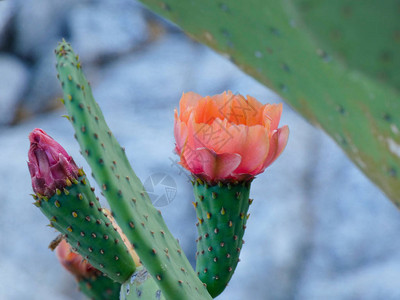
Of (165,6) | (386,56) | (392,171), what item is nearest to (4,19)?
(165,6)

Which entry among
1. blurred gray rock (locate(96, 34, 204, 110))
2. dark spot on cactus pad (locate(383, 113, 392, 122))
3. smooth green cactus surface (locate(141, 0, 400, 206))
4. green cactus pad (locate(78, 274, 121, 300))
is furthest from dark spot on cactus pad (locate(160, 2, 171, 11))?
blurred gray rock (locate(96, 34, 204, 110))

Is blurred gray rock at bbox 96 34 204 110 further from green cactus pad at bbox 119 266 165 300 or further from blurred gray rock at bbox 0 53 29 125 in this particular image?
green cactus pad at bbox 119 266 165 300

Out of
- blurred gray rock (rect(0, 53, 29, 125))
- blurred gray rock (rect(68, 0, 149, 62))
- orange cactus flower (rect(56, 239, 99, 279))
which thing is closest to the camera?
orange cactus flower (rect(56, 239, 99, 279))

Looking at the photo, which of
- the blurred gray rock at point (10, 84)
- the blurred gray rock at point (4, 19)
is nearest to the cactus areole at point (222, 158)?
the blurred gray rock at point (10, 84)

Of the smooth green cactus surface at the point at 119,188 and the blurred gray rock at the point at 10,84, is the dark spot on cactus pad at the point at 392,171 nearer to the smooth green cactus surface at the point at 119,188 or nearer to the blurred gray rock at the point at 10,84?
the smooth green cactus surface at the point at 119,188

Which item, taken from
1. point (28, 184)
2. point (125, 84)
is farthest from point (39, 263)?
point (125, 84)
